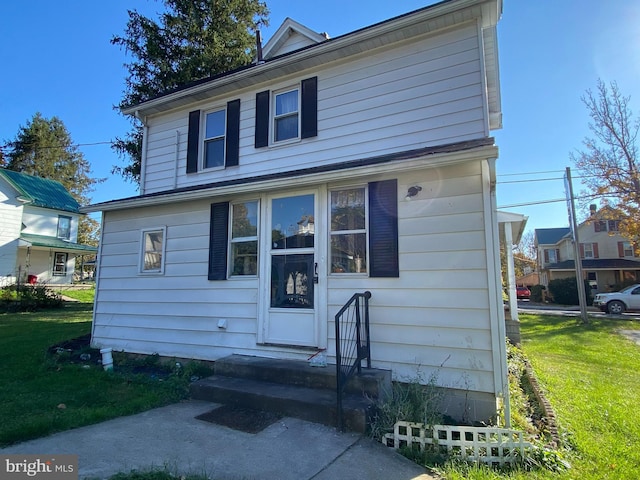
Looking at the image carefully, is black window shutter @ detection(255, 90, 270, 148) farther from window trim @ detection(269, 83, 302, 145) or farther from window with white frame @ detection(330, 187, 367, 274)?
window with white frame @ detection(330, 187, 367, 274)

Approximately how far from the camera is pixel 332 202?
17.6 ft

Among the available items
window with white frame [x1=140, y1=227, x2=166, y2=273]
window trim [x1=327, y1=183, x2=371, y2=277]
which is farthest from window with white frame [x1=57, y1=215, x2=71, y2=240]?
window trim [x1=327, y1=183, x2=371, y2=277]

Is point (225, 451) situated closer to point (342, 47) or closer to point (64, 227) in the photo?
point (342, 47)

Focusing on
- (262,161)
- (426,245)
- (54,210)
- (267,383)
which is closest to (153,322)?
(267,383)

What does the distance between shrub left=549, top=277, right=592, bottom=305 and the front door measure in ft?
89.9

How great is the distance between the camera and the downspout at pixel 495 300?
403 centimetres

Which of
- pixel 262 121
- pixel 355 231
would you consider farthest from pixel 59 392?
pixel 262 121

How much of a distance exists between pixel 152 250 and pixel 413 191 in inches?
211

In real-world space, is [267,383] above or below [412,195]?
below

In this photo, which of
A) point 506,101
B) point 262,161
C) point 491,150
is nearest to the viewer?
point 491,150

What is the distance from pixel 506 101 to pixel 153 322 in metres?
8.55

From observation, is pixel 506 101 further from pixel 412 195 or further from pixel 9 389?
→ pixel 9 389

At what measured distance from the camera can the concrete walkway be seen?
112 inches

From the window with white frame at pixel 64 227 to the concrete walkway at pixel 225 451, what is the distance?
24.1 meters
